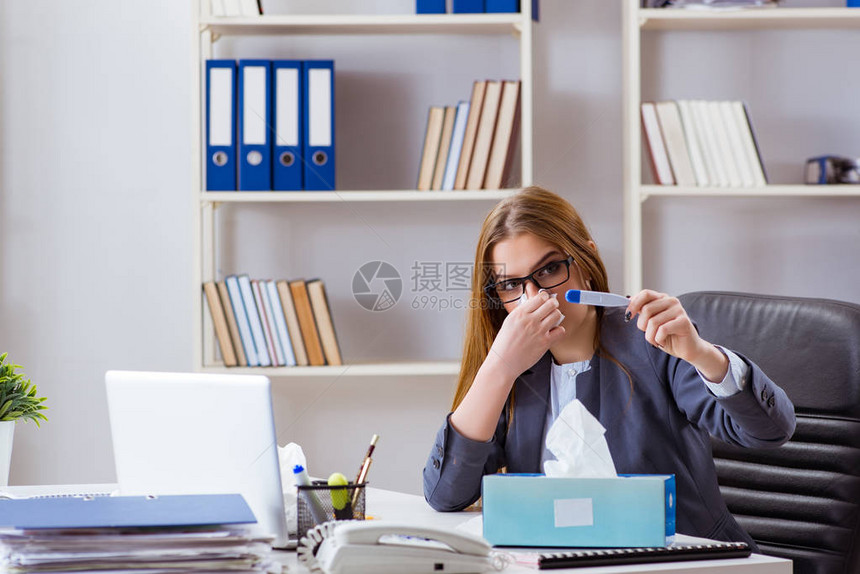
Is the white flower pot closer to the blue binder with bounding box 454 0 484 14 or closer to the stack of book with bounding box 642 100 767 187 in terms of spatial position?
the blue binder with bounding box 454 0 484 14

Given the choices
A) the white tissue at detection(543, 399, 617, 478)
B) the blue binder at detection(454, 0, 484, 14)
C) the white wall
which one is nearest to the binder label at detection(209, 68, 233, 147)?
the white wall

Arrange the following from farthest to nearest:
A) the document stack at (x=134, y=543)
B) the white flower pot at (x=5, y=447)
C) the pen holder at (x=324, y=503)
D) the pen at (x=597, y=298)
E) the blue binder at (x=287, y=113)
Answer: the blue binder at (x=287, y=113), the white flower pot at (x=5, y=447), the pen at (x=597, y=298), the pen holder at (x=324, y=503), the document stack at (x=134, y=543)

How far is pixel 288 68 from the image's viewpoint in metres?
2.17

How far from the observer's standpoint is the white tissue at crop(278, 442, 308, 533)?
3.48 ft

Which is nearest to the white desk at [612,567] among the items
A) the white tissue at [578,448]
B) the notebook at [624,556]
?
the notebook at [624,556]

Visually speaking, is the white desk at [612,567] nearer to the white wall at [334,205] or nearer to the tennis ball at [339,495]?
the tennis ball at [339,495]

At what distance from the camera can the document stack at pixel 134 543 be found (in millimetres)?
782

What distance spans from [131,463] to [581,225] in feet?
2.42

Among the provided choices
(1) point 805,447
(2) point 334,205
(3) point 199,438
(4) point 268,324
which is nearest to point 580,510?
(3) point 199,438

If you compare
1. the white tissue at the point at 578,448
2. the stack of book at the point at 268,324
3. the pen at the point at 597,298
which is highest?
the pen at the point at 597,298

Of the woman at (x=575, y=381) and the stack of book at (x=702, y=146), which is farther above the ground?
the stack of book at (x=702, y=146)

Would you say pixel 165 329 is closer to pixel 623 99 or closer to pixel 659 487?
pixel 623 99

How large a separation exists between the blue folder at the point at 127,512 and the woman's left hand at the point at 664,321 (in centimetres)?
53

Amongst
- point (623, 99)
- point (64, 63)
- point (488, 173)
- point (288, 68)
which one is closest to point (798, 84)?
point (623, 99)
